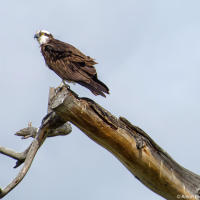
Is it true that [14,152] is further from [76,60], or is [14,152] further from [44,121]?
[76,60]

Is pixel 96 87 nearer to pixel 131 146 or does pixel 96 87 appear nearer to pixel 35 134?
pixel 35 134

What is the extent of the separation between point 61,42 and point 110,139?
10.2 feet

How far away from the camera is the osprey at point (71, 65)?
283 inches

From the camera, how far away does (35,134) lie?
272 inches

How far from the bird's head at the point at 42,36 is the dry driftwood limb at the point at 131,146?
3.59 metres

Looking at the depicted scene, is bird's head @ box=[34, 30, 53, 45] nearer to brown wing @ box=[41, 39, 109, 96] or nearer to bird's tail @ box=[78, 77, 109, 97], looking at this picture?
brown wing @ box=[41, 39, 109, 96]

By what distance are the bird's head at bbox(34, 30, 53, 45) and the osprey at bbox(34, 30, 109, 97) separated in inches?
26.9

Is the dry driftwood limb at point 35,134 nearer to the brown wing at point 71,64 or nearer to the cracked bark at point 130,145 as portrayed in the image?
the cracked bark at point 130,145

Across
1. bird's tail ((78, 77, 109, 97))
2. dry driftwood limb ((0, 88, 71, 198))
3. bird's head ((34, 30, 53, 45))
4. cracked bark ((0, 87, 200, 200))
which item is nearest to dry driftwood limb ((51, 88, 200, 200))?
cracked bark ((0, 87, 200, 200))

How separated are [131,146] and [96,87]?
1.30 meters

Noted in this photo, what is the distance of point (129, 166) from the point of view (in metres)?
6.36

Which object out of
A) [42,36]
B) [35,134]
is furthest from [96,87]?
[42,36]

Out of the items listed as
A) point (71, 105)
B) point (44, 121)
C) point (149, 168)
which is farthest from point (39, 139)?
point (149, 168)

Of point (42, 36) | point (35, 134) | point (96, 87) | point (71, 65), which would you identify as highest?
point (42, 36)
